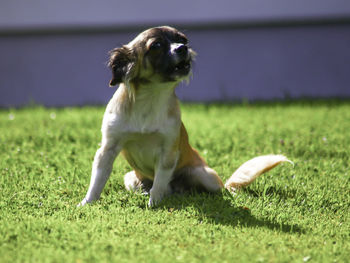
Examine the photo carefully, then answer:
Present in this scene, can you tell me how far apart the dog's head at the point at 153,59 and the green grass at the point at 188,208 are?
3.03ft

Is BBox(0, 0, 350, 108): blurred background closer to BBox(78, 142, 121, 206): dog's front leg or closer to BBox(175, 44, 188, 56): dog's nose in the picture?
BBox(78, 142, 121, 206): dog's front leg

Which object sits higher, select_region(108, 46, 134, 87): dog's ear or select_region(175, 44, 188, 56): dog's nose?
select_region(175, 44, 188, 56): dog's nose

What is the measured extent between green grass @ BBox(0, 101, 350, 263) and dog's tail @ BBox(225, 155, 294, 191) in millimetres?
97

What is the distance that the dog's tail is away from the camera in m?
3.56

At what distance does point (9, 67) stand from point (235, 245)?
24.3 ft

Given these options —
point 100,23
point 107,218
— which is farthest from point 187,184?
point 100,23

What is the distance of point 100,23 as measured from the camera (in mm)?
8477

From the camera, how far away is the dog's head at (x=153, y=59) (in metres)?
3.05

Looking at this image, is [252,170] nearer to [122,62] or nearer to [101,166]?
[101,166]

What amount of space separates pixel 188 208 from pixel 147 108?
77cm

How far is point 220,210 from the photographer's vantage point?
10.3 ft

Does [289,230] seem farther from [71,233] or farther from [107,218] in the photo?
[71,233]

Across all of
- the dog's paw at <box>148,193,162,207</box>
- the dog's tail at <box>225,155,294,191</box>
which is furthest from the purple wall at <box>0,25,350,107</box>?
the dog's paw at <box>148,193,162,207</box>

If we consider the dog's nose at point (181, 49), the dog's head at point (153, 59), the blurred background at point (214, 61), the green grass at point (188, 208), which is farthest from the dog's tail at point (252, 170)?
the blurred background at point (214, 61)
